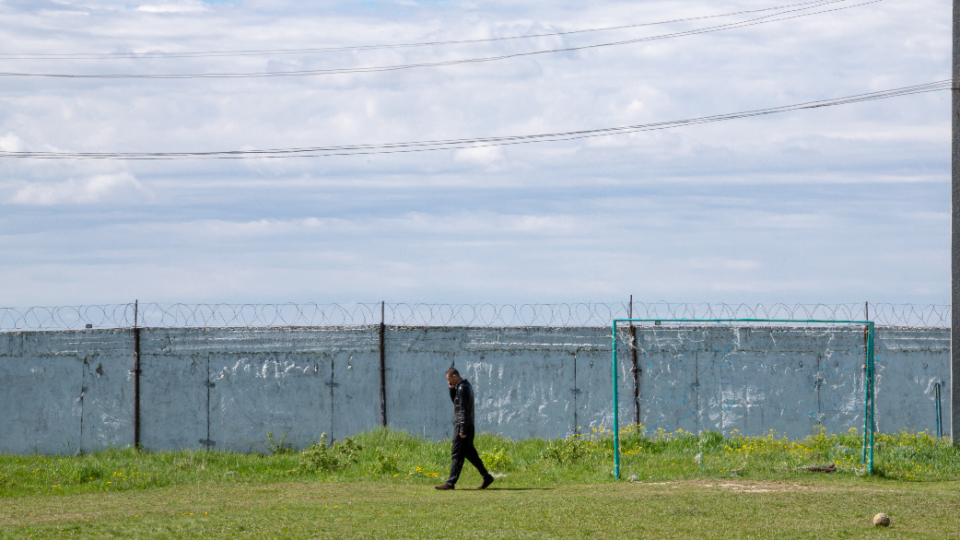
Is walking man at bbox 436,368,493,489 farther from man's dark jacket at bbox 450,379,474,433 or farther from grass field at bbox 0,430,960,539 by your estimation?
grass field at bbox 0,430,960,539

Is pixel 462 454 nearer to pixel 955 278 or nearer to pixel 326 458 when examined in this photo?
pixel 326 458

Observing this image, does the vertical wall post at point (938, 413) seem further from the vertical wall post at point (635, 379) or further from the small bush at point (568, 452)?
the small bush at point (568, 452)

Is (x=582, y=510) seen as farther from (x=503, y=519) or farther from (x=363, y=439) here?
(x=363, y=439)

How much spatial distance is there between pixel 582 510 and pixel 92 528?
16.5 feet

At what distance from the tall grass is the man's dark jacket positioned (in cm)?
135

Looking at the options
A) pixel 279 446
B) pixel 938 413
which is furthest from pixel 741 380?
pixel 279 446

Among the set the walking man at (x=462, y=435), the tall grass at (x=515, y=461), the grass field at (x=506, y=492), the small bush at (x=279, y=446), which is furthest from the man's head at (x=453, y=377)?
the small bush at (x=279, y=446)

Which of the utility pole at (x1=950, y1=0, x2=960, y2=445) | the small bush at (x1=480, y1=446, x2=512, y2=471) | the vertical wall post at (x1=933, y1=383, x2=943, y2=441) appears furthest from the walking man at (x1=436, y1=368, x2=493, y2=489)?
the vertical wall post at (x1=933, y1=383, x2=943, y2=441)

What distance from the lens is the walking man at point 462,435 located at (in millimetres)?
12859

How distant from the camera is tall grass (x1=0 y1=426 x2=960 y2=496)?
46.0ft

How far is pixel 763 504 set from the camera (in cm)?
1088

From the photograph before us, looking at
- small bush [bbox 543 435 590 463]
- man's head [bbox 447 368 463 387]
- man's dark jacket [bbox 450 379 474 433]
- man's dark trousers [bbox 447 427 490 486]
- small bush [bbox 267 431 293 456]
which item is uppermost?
man's head [bbox 447 368 463 387]

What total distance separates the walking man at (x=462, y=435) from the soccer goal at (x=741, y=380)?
5.27 meters

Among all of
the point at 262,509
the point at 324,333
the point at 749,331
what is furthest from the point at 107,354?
the point at 749,331
